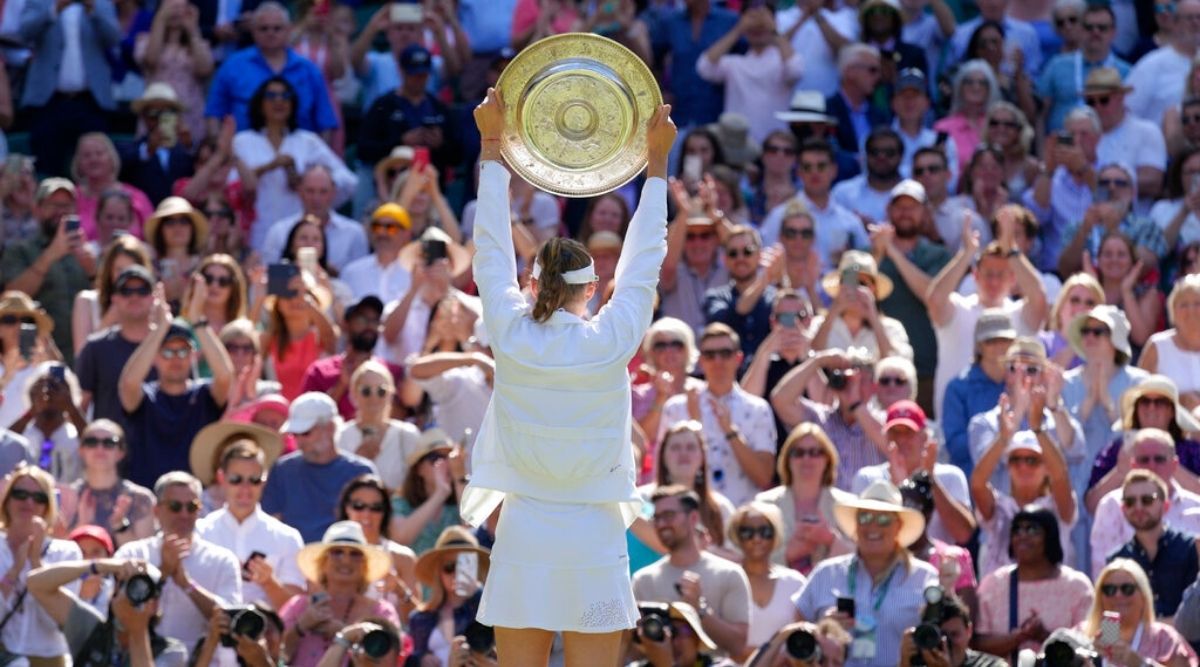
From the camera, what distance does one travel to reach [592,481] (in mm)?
8164

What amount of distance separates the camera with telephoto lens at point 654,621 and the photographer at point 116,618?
202 centimetres

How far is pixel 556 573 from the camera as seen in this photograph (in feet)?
26.6

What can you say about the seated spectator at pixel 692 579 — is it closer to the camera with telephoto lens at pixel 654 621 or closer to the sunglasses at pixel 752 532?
the sunglasses at pixel 752 532

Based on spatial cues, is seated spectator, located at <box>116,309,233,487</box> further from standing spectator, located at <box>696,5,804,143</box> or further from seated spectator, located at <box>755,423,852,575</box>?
standing spectator, located at <box>696,5,804,143</box>

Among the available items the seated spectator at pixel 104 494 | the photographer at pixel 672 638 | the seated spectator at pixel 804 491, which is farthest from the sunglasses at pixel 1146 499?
the seated spectator at pixel 104 494

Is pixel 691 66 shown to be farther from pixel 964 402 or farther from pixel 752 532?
pixel 752 532

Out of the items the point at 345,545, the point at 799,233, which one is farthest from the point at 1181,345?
the point at 345,545

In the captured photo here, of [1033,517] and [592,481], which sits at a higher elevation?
[592,481]

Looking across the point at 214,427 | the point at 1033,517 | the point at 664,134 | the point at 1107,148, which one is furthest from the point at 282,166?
the point at 664,134

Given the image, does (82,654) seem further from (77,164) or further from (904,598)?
(77,164)

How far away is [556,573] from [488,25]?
39.7 ft

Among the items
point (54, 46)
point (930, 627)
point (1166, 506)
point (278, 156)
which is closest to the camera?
point (930, 627)

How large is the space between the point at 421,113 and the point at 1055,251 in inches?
172

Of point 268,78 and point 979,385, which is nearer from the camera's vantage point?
point 979,385
